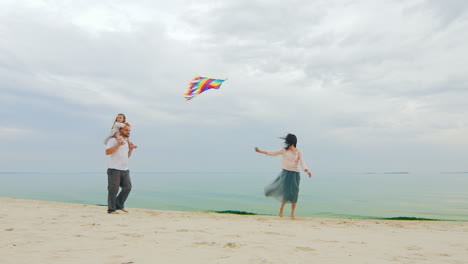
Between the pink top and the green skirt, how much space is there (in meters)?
0.15

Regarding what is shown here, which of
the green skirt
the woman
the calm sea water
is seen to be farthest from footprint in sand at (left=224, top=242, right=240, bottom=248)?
the calm sea water

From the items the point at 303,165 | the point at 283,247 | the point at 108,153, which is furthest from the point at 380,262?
the point at 108,153

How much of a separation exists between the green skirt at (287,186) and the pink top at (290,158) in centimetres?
15

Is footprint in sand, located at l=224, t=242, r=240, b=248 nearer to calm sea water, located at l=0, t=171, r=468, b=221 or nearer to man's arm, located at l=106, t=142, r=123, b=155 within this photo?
man's arm, located at l=106, t=142, r=123, b=155

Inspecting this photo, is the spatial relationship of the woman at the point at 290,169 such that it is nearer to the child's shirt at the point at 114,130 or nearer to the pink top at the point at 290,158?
the pink top at the point at 290,158

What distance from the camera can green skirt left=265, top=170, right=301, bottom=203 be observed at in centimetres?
898

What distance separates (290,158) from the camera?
9000mm

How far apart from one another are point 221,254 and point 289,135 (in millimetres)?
5728

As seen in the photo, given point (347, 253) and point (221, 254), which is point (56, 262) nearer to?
point (221, 254)

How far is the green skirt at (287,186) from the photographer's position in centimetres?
898

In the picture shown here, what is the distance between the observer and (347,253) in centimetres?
407

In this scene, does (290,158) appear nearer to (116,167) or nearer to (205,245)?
(116,167)

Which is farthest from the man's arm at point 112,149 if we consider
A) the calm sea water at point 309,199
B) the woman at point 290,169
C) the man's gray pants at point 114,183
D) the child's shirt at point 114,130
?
the calm sea water at point 309,199

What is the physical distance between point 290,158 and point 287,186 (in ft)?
2.58
